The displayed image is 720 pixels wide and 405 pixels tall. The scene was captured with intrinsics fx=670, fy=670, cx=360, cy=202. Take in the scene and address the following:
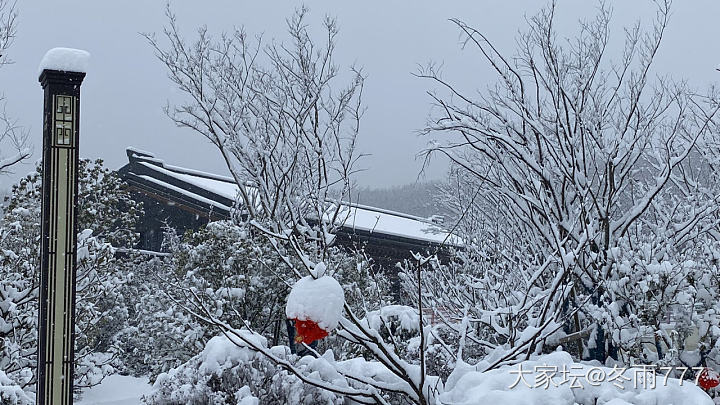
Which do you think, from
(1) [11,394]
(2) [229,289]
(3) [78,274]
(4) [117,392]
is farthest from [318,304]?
(4) [117,392]

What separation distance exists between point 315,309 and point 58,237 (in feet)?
8.03

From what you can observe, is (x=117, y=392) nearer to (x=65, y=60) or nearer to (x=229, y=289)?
(x=229, y=289)

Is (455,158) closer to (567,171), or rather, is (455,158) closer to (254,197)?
(567,171)

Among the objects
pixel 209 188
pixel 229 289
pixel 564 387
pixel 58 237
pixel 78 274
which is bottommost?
pixel 564 387

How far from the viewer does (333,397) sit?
4.50 meters

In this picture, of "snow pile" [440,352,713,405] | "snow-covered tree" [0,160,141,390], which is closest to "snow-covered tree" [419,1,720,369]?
"snow pile" [440,352,713,405]

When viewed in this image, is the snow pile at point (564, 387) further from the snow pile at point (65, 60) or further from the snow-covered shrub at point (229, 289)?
the snow-covered shrub at point (229, 289)

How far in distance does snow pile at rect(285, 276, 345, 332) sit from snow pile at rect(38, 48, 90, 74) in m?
2.67

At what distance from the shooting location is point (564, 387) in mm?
3420

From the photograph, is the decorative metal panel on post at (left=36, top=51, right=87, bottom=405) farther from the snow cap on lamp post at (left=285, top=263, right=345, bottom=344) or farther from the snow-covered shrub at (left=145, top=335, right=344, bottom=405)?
the snow cap on lamp post at (left=285, top=263, right=345, bottom=344)

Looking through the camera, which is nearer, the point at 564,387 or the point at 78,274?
the point at 564,387

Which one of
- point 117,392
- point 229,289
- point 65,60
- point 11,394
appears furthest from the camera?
point 117,392

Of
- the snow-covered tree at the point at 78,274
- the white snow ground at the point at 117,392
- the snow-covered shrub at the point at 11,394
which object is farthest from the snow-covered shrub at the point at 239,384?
the white snow ground at the point at 117,392

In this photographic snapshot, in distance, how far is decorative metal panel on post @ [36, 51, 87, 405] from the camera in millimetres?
4242
